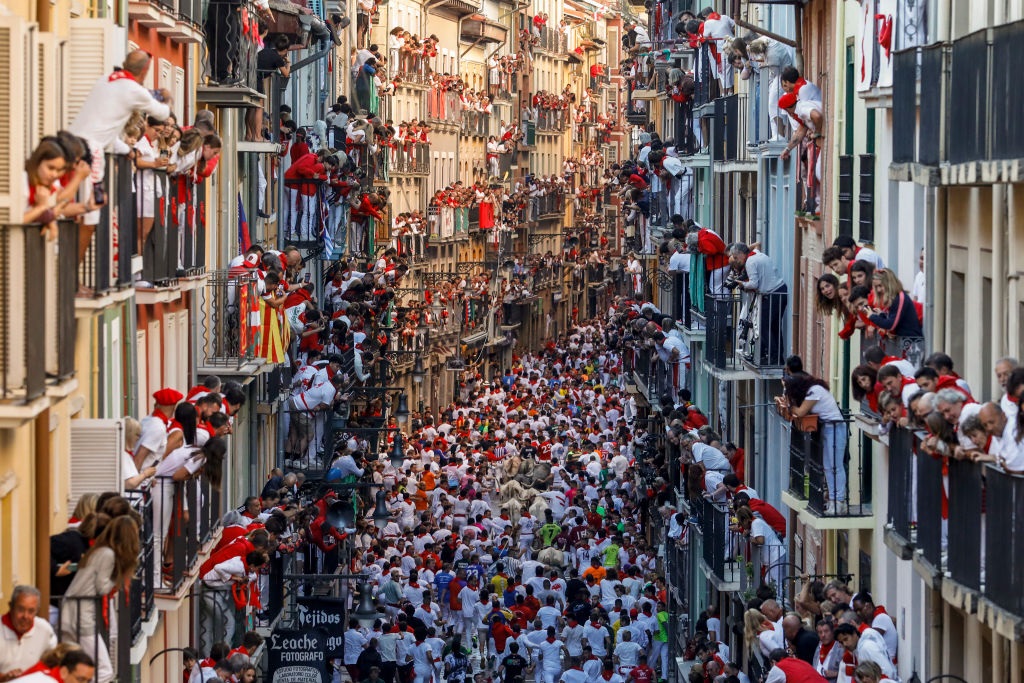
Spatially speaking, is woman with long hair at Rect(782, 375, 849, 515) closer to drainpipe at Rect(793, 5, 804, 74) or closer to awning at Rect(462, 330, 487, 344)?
drainpipe at Rect(793, 5, 804, 74)

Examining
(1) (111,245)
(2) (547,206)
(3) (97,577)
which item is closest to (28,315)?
(3) (97,577)

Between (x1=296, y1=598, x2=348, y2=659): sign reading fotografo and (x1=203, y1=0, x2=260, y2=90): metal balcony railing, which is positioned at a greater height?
(x1=203, y1=0, x2=260, y2=90): metal balcony railing

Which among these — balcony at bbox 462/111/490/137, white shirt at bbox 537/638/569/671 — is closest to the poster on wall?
white shirt at bbox 537/638/569/671

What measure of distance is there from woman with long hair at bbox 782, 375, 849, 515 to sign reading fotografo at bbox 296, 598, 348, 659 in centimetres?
936

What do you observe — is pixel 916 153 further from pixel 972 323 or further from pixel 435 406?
pixel 435 406

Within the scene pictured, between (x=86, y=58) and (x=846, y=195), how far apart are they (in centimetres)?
1191

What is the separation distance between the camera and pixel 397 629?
3744 cm

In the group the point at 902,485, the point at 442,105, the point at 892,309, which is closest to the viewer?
the point at 902,485

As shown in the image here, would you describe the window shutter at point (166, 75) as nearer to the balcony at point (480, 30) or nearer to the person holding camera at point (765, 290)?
the person holding camera at point (765, 290)

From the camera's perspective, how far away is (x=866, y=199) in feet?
90.4

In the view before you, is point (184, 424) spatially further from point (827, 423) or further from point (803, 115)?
point (803, 115)

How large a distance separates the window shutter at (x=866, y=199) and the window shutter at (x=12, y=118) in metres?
13.6

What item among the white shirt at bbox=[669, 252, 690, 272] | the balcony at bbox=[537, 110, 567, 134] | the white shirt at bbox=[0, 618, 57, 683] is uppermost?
the balcony at bbox=[537, 110, 567, 134]

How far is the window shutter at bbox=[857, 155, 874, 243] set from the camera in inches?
1078
